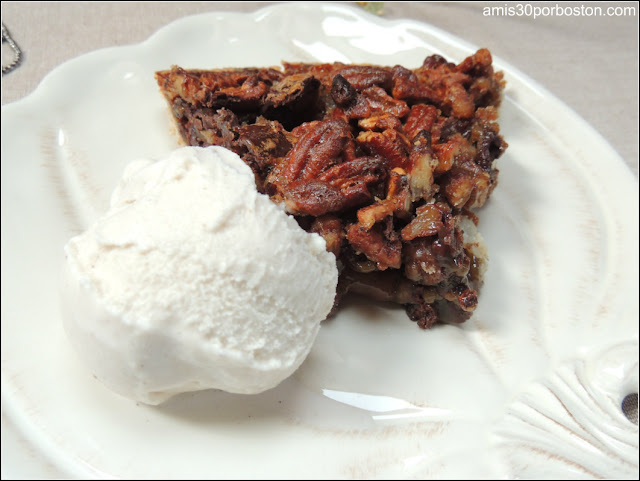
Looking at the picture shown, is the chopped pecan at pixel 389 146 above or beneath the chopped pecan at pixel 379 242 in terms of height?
above

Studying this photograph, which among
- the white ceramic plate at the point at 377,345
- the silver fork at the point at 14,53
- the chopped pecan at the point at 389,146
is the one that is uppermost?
the chopped pecan at the point at 389,146

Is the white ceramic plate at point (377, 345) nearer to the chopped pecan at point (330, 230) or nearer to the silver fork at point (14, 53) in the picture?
the chopped pecan at point (330, 230)

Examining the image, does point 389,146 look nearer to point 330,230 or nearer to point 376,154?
point 376,154

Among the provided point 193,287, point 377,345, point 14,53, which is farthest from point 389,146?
point 14,53

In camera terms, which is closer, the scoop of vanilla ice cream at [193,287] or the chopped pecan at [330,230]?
the scoop of vanilla ice cream at [193,287]

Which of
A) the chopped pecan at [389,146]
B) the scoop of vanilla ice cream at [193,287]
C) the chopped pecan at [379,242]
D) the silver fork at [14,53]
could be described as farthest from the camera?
the silver fork at [14,53]

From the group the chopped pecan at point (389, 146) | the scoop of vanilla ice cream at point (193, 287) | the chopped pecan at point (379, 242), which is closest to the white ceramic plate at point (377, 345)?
the scoop of vanilla ice cream at point (193, 287)
